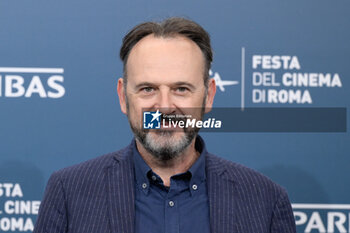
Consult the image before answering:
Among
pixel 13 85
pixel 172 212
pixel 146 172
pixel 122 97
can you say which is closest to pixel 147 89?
pixel 122 97

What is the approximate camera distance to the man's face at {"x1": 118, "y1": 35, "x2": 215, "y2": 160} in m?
1.50

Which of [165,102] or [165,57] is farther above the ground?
Result: [165,57]

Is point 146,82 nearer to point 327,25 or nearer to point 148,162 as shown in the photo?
point 148,162

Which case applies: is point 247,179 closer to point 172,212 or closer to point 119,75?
point 172,212

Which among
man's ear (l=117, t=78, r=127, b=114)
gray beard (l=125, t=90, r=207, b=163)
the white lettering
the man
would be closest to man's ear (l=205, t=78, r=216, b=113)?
the man

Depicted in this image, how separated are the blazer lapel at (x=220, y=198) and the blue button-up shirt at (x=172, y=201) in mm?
22

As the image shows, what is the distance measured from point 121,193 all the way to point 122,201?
0.09 feet

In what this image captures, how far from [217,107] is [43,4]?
0.94 m

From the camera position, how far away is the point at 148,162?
1.58 metres

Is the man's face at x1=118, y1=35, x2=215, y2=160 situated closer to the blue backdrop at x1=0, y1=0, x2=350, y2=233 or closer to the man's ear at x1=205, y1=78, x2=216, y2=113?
the man's ear at x1=205, y1=78, x2=216, y2=113

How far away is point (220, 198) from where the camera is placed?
1.51 meters

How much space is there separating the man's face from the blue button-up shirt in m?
0.08

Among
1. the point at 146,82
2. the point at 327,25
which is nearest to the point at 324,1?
the point at 327,25

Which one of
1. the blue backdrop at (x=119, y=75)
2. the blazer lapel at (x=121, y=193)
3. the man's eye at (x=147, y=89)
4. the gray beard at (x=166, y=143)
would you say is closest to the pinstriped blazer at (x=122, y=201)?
the blazer lapel at (x=121, y=193)
